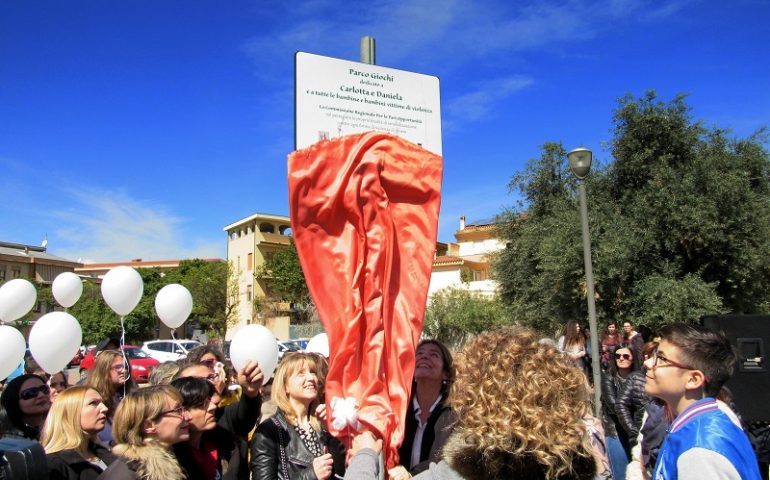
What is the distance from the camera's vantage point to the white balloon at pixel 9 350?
203 inches

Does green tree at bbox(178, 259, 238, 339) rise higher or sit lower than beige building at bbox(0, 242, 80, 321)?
lower

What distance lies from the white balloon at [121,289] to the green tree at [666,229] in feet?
35.4

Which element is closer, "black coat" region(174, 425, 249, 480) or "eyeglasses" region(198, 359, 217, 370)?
"black coat" region(174, 425, 249, 480)

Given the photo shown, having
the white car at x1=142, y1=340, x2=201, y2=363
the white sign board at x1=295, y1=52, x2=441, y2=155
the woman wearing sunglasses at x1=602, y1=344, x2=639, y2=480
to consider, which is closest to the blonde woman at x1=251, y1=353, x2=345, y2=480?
the white sign board at x1=295, y1=52, x2=441, y2=155

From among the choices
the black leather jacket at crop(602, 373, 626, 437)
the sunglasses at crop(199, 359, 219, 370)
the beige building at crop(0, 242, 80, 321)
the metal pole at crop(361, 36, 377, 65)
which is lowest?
the black leather jacket at crop(602, 373, 626, 437)

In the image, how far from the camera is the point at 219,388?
13.4 ft

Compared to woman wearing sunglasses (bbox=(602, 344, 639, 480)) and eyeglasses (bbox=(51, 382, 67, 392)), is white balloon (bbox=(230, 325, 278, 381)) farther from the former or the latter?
woman wearing sunglasses (bbox=(602, 344, 639, 480))

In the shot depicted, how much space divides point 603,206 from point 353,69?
13875mm

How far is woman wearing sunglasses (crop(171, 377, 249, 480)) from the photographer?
305 centimetres

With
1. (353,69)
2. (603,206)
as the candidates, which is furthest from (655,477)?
(603,206)

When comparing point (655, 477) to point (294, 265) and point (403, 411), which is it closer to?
A: point (403, 411)

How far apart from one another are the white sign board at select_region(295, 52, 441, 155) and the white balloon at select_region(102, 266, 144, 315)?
500 cm

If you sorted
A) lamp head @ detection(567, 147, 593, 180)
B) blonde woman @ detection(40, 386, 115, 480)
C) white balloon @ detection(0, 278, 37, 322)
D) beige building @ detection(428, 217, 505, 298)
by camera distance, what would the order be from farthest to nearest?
beige building @ detection(428, 217, 505, 298) < lamp head @ detection(567, 147, 593, 180) < white balloon @ detection(0, 278, 37, 322) < blonde woman @ detection(40, 386, 115, 480)

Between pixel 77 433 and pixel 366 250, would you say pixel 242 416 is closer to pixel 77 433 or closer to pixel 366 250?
pixel 77 433
